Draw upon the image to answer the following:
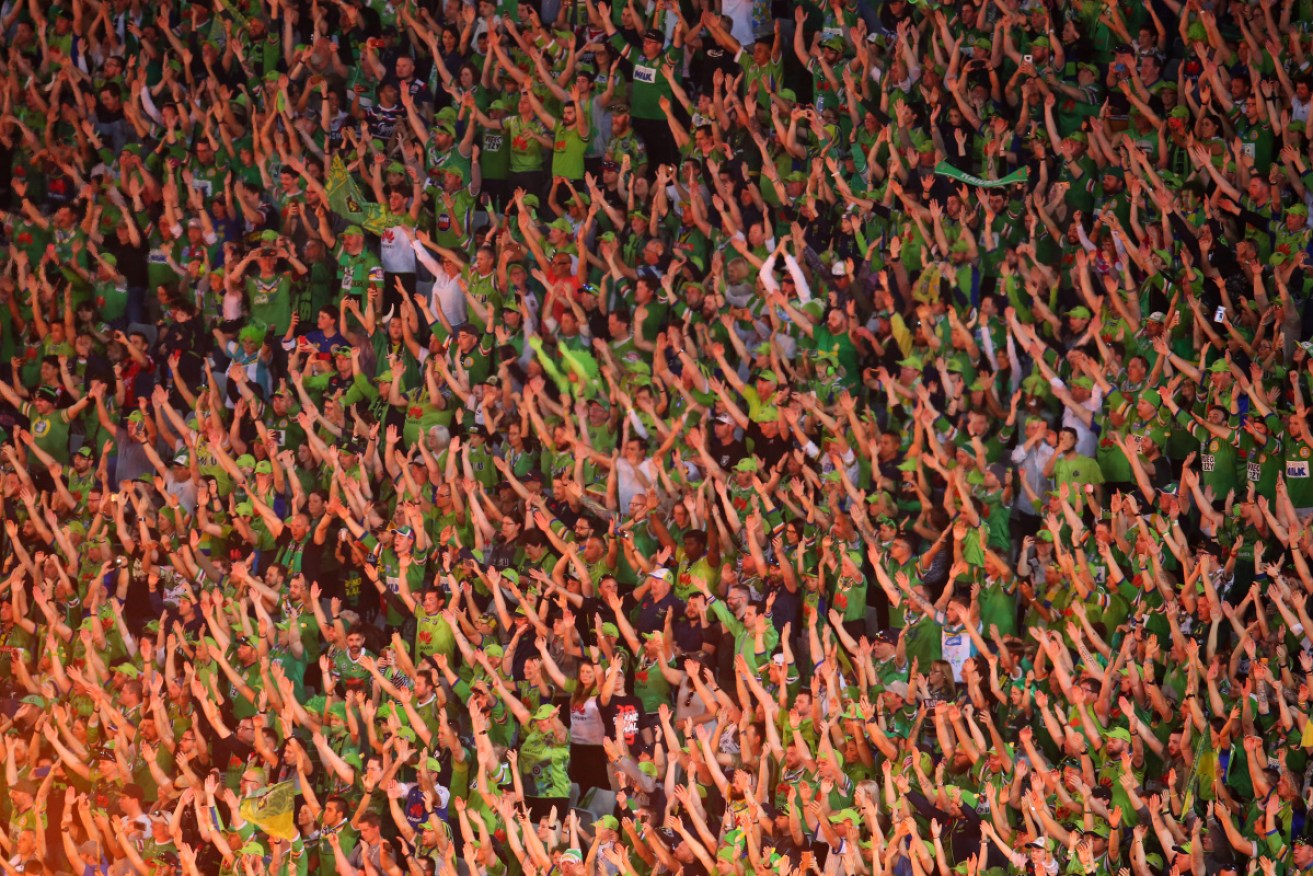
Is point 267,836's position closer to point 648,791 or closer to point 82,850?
point 82,850

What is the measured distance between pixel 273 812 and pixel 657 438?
2.40 metres

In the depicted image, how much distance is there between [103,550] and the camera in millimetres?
10289

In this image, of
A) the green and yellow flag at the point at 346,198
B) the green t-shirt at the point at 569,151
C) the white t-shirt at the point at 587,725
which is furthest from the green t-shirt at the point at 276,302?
the white t-shirt at the point at 587,725

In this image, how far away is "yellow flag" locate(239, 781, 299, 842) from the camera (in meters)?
9.36

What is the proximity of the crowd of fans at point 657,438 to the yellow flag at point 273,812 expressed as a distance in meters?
0.02

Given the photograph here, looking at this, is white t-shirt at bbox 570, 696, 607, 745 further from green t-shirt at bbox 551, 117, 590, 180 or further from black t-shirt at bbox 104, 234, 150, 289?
black t-shirt at bbox 104, 234, 150, 289

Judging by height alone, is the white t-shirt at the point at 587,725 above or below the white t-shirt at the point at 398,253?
below

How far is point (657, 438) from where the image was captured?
10.0 m

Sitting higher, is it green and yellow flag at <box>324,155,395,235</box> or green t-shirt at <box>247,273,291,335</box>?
green and yellow flag at <box>324,155,395,235</box>

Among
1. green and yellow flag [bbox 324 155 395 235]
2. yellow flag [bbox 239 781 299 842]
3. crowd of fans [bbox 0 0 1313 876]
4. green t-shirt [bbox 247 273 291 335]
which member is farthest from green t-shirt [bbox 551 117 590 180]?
yellow flag [bbox 239 781 299 842]

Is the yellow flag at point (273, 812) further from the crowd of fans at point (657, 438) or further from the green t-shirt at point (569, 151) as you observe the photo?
the green t-shirt at point (569, 151)

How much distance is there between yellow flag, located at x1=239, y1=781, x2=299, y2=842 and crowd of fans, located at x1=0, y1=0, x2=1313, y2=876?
2cm

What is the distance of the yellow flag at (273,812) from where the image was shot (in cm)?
936

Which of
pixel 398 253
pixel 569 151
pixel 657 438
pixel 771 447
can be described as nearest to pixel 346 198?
pixel 398 253
